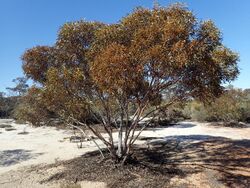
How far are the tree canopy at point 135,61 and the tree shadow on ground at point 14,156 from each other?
5041 mm

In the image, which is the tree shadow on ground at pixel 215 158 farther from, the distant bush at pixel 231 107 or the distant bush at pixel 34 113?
the distant bush at pixel 231 107

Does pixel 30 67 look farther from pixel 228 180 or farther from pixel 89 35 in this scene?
pixel 228 180

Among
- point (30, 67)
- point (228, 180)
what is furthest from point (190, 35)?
point (30, 67)

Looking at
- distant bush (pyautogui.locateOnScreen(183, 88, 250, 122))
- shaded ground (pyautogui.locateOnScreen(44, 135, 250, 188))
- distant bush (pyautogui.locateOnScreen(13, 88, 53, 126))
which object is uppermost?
distant bush (pyautogui.locateOnScreen(183, 88, 250, 122))

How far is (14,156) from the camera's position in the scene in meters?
18.9

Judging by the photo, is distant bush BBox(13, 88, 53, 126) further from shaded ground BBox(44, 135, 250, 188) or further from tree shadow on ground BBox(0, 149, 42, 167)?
tree shadow on ground BBox(0, 149, 42, 167)

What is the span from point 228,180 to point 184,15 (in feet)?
19.7

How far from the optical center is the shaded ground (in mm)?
12078

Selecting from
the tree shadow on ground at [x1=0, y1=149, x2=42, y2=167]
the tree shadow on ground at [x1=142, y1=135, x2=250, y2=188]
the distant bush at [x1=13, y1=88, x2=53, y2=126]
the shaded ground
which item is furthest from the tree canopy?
the tree shadow on ground at [x1=0, y1=149, x2=42, y2=167]

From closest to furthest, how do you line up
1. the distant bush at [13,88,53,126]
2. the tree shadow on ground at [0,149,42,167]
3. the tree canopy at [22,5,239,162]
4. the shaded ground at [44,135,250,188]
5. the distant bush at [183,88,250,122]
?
the tree canopy at [22,5,239,162] < the shaded ground at [44,135,250,188] < the distant bush at [13,88,53,126] < the tree shadow on ground at [0,149,42,167] < the distant bush at [183,88,250,122]

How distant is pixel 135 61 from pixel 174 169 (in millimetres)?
5088

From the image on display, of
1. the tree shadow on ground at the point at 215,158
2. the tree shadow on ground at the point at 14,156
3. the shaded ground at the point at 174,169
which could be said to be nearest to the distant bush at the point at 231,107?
the tree shadow on ground at the point at 215,158

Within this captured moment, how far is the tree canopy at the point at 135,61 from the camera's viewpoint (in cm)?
1082

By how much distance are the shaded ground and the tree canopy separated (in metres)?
1.13
